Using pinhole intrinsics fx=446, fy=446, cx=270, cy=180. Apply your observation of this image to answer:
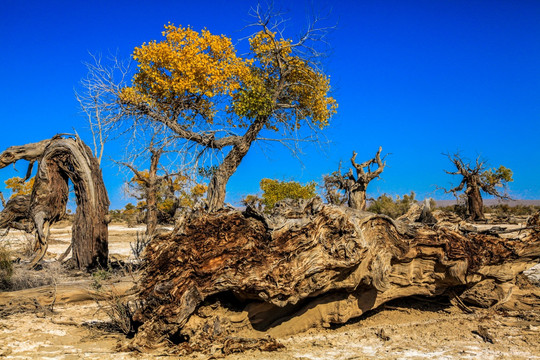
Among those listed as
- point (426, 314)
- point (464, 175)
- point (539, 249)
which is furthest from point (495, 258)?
point (464, 175)

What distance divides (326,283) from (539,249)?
3854 mm

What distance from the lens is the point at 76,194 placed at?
11250mm

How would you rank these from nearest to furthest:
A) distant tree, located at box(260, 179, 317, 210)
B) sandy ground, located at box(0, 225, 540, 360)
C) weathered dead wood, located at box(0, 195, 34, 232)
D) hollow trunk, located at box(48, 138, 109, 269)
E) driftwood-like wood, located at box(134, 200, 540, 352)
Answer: sandy ground, located at box(0, 225, 540, 360)
driftwood-like wood, located at box(134, 200, 540, 352)
hollow trunk, located at box(48, 138, 109, 269)
weathered dead wood, located at box(0, 195, 34, 232)
distant tree, located at box(260, 179, 317, 210)

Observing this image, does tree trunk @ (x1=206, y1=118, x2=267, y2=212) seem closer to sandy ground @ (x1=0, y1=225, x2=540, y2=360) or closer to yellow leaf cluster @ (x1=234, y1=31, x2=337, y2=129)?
yellow leaf cluster @ (x1=234, y1=31, x2=337, y2=129)

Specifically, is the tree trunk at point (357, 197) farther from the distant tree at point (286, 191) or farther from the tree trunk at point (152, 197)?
the distant tree at point (286, 191)

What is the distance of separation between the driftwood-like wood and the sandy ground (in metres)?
0.41

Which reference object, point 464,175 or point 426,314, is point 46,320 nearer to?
point 426,314

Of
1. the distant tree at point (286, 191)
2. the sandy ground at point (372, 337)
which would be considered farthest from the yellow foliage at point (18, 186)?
the sandy ground at point (372, 337)

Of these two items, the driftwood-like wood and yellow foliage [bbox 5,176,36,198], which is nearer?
the driftwood-like wood

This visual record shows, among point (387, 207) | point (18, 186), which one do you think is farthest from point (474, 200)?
point (18, 186)

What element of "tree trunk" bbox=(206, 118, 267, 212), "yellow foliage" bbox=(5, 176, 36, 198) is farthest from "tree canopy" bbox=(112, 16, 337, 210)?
"yellow foliage" bbox=(5, 176, 36, 198)

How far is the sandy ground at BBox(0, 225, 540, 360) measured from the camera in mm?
5508

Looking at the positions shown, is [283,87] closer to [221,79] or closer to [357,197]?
[221,79]

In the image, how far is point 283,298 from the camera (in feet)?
19.3
